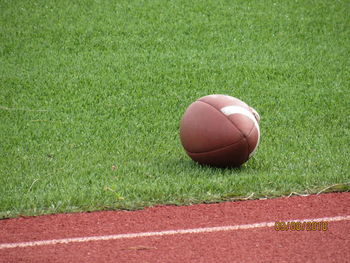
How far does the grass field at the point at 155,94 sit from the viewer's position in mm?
6746

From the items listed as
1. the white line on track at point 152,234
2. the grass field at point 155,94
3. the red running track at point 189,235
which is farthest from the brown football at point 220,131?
the white line on track at point 152,234

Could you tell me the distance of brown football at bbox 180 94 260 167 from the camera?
22.2 ft

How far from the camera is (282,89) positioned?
36.8 feet

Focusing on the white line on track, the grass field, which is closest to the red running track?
the white line on track

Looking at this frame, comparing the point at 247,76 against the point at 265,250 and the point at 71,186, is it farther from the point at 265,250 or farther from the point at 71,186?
the point at 265,250

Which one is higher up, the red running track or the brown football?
the brown football

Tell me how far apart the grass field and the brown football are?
24 centimetres

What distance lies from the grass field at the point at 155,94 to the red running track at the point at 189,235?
334 millimetres

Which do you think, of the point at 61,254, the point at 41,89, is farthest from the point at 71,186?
the point at 41,89

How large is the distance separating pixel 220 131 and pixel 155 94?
4.22 metres
